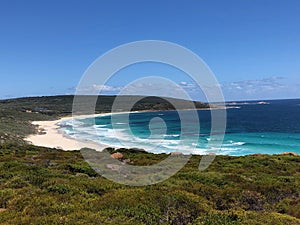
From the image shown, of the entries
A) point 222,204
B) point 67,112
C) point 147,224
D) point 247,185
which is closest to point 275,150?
point 247,185

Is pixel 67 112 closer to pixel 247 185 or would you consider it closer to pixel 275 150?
pixel 275 150

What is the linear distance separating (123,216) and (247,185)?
6929 mm

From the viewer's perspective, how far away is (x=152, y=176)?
1418 cm

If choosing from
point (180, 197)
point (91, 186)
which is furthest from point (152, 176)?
point (180, 197)

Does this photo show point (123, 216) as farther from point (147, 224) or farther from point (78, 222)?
point (78, 222)

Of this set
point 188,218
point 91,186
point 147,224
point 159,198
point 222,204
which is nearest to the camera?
point 147,224

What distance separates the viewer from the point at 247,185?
1219cm

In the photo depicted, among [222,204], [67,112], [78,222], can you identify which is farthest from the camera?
[67,112]

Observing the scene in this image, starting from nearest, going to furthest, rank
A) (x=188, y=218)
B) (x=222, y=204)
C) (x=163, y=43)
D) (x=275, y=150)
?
1. (x=188, y=218)
2. (x=222, y=204)
3. (x=163, y=43)
4. (x=275, y=150)

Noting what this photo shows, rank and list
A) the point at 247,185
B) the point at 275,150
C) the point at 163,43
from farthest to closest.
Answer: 1. the point at 275,150
2. the point at 163,43
3. the point at 247,185

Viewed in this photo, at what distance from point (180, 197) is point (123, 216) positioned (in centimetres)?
228

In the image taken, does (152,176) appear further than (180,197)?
Yes

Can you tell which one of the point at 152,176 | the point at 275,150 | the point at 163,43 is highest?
the point at 163,43

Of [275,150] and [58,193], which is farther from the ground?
[58,193]
